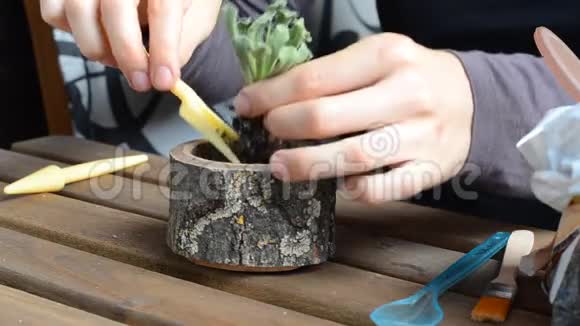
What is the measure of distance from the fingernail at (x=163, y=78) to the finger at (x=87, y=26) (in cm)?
9

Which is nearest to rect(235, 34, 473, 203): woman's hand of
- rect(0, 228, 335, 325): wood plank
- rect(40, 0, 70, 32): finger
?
rect(0, 228, 335, 325): wood plank

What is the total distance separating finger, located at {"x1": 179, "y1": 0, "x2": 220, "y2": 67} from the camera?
2.37ft

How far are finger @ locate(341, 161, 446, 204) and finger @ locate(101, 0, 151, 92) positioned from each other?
18 cm

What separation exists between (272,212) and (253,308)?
77 millimetres

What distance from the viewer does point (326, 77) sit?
58cm

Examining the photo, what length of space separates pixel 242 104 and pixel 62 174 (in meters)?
0.28

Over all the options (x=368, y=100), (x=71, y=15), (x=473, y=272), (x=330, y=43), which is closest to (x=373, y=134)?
(x=368, y=100)

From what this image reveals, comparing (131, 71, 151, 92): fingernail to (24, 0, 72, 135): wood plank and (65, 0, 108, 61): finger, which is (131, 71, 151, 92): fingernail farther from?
(24, 0, 72, 135): wood plank

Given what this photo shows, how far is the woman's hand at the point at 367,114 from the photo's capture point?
0.57 m

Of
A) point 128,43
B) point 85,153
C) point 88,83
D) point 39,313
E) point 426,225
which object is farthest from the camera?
point 88,83

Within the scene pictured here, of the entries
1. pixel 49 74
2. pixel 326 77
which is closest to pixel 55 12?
pixel 326 77

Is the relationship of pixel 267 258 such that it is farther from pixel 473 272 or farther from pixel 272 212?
pixel 473 272

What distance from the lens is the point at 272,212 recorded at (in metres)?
0.58

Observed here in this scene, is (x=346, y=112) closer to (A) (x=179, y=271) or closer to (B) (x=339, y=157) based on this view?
(B) (x=339, y=157)
